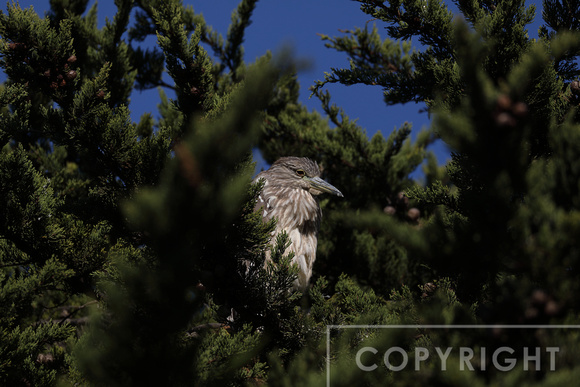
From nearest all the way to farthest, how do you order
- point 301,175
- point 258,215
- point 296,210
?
point 258,215 < point 296,210 < point 301,175

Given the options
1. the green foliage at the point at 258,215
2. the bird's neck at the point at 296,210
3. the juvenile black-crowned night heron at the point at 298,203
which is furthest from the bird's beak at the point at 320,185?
the green foliage at the point at 258,215

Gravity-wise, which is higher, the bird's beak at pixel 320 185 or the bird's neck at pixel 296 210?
the bird's beak at pixel 320 185

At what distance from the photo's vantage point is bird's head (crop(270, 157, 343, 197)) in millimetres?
4750

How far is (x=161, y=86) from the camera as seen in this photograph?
489 centimetres

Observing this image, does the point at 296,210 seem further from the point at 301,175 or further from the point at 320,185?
the point at 301,175

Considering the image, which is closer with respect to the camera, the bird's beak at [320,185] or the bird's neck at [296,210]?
the bird's neck at [296,210]

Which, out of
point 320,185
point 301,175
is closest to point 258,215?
point 320,185

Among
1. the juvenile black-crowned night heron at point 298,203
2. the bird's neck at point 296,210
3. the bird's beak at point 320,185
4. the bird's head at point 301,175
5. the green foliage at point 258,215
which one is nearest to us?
the green foliage at point 258,215

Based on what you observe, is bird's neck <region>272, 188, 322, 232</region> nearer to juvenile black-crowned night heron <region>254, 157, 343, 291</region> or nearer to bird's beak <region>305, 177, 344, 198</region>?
juvenile black-crowned night heron <region>254, 157, 343, 291</region>

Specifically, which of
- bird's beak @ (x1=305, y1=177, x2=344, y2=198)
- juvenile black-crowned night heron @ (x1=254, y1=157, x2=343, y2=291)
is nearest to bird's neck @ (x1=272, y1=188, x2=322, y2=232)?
juvenile black-crowned night heron @ (x1=254, y1=157, x2=343, y2=291)

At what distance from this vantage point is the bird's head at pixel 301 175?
4750mm

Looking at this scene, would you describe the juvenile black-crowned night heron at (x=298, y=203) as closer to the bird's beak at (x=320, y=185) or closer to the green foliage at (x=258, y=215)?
the bird's beak at (x=320, y=185)

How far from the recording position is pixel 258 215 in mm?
2346

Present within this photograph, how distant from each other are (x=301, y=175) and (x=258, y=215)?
8.22 ft
